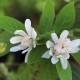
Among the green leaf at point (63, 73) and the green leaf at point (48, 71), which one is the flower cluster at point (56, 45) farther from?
the green leaf at point (48, 71)

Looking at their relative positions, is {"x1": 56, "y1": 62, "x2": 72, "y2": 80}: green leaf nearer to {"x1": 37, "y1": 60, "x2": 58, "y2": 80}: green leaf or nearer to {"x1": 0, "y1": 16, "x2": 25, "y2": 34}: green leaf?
{"x1": 37, "y1": 60, "x2": 58, "y2": 80}: green leaf

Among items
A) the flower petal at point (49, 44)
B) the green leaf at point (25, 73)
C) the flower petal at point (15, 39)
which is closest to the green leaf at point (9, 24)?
the flower petal at point (15, 39)

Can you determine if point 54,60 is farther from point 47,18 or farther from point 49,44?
point 47,18

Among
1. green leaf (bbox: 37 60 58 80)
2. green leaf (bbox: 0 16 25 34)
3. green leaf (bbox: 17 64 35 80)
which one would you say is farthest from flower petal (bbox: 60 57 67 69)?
green leaf (bbox: 17 64 35 80)

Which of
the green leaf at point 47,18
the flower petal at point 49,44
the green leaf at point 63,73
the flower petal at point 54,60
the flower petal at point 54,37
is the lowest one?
the green leaf at point 63,73

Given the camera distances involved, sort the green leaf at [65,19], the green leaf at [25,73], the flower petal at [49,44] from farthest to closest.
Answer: the green leaf at [25,73]
the green leaf at [65,19]
the flower petal at [49,44]

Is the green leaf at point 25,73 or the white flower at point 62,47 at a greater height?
the white flower at point 62,47

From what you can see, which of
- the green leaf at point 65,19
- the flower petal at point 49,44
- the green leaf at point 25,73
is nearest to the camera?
the flower petal at point 49,44

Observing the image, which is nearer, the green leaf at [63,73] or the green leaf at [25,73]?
the green leaf at [63,73]
